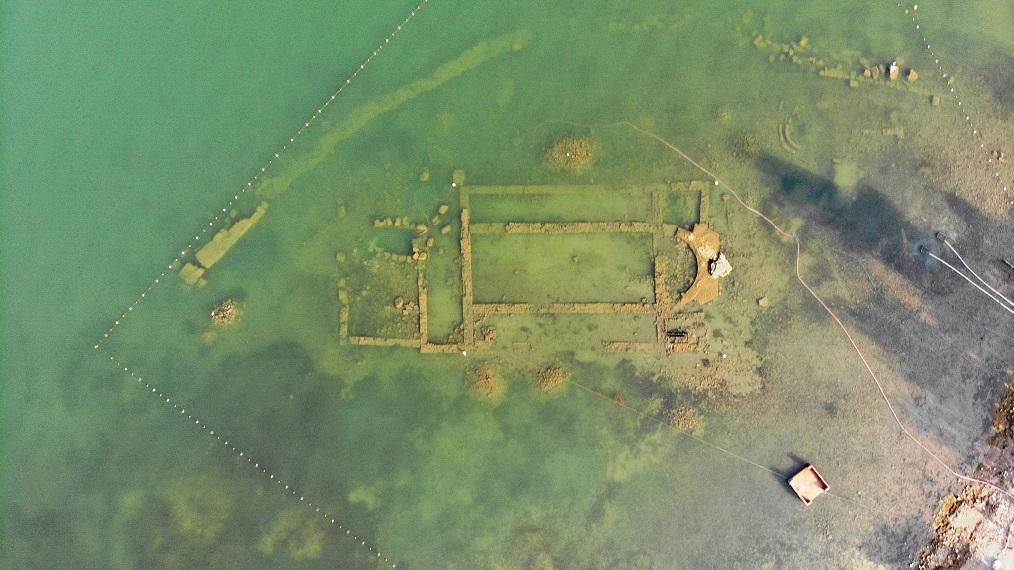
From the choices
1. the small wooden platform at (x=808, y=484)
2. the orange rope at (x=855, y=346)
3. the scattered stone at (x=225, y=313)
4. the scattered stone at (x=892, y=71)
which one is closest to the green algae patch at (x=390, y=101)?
the scattered stone at (x=225, y=313)

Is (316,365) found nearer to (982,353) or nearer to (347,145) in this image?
(347,145)

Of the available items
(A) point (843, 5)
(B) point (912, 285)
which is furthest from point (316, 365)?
(A) point (843, 5)

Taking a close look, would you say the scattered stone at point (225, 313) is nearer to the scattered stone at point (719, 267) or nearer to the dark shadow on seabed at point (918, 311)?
the scattered stone at point (719, 267)

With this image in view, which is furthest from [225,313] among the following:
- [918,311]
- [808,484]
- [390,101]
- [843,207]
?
[918,311]

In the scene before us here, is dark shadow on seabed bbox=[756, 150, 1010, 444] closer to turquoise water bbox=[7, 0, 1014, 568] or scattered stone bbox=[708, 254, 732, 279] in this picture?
turquoise water bbox=[7, 0, 1014, 568]

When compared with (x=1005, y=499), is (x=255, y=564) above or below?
above

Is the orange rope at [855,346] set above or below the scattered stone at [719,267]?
below

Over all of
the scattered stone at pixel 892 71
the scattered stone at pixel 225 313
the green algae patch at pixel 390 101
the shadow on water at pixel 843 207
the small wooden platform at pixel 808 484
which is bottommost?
the small wooden platform at pixel 808 484

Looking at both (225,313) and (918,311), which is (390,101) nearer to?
(225,313)
